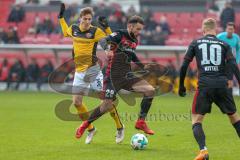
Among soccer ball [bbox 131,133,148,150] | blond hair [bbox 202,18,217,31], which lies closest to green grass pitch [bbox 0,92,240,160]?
soccer ball [bbox 131,133,148,150]

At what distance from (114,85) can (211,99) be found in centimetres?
258

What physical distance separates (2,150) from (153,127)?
4700 millimetres

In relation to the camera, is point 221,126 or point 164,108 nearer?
point 221,126

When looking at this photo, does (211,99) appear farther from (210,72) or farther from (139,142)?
(139,142)

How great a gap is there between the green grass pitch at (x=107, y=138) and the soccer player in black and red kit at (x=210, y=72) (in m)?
0.86

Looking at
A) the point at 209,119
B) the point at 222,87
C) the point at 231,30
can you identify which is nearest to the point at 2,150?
the point at 222,87

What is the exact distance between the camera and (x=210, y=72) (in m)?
8.97

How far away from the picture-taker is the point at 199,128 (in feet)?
29.7

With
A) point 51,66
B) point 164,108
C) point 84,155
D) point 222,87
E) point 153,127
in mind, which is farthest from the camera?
point 51,66

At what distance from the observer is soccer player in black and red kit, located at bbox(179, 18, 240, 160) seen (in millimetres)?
8945

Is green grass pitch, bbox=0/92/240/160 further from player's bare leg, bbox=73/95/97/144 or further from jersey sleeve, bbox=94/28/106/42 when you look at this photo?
jersey sleeve, bbox=94/28/106/42

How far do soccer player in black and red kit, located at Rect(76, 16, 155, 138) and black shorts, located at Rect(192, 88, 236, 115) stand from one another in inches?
83.0

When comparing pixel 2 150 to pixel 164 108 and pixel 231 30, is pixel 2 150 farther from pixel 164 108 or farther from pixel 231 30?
pixel 164 108

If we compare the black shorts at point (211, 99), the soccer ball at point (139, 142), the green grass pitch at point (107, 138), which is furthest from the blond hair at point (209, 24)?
the soccer ball at point (139, 142)
